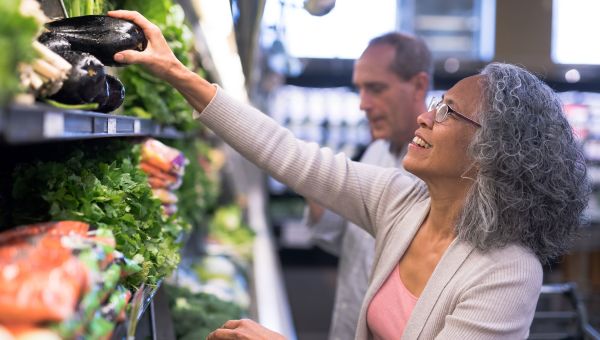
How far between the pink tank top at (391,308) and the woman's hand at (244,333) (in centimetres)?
30

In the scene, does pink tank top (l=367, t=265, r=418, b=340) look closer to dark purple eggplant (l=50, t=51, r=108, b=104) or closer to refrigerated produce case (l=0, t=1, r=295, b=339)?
refrigerated produce case (l=0, t=1, r=295, b=339)

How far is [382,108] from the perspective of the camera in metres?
2.94

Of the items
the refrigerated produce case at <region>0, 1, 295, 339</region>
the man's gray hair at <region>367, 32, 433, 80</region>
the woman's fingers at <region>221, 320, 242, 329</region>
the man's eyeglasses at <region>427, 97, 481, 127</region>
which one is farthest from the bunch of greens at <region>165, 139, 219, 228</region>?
the man's eyeglasses at <region>427, 97, 481, 127</region>

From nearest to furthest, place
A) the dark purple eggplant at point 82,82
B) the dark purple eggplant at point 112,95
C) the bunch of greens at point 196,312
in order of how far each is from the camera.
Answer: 1. the dark purple eggplant at point 82,82
2. the dark purple eggplant at point 112,95
3. the bunch of greens at point 196,312

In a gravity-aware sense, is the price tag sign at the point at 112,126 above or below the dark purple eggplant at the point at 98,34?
below

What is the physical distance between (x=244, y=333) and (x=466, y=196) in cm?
69

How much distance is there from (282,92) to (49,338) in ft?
28.7

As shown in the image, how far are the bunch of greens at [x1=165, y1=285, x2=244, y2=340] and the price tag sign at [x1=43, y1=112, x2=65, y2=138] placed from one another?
1822 millimetres

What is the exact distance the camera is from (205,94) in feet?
6.45

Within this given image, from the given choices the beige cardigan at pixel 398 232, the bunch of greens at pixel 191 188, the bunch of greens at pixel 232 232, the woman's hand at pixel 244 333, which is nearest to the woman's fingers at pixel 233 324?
the woman's hand at pixel 244 333

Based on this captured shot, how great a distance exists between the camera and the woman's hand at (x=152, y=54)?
170 cm

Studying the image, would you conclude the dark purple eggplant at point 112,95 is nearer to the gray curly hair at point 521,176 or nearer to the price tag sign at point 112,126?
the price tag sign at point 112,126

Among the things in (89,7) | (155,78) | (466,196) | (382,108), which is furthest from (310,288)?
(89,7)

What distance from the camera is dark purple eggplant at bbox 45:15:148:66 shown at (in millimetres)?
1627
